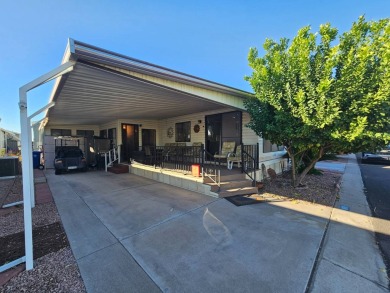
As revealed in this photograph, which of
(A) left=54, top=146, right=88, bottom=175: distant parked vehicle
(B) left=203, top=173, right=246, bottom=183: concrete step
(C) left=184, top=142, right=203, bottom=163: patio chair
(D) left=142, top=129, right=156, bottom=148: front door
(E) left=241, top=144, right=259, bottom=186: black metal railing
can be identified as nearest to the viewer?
(B) left=203, top=173, right=246, bottom=183: concrete step

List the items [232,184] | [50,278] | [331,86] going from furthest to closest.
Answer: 1. [232,184]
2. [331,86]
3. [50,278]

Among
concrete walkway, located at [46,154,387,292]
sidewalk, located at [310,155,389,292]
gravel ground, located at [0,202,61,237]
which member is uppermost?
gravel ground, located at [0,202,61,237]

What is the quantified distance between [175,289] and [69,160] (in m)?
9.78

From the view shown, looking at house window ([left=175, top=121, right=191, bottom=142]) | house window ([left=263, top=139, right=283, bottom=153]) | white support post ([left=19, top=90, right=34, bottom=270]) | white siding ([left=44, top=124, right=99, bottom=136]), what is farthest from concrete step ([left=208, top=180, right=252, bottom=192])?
white siding ([left=44, top=124, right=99, bottom=136])

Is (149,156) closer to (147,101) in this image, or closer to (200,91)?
(147,101)

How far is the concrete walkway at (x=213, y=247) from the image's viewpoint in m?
2.15

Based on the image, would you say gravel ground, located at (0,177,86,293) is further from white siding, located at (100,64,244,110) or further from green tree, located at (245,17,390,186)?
green tree, located at (245,17,390,186)

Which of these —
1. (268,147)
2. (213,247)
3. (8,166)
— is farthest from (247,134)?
(8,166)

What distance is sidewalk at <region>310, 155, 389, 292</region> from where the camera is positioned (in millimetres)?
2137

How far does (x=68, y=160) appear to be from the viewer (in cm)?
944

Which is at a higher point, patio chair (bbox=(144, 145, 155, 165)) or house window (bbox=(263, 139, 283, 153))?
house window (bbox=(263, 139, 283, 153))

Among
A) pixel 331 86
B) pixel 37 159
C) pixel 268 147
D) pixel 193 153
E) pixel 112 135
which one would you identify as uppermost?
pixel 331 86

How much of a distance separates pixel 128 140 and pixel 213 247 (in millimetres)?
9968

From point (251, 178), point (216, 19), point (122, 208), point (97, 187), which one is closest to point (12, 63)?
point (97, 187)
